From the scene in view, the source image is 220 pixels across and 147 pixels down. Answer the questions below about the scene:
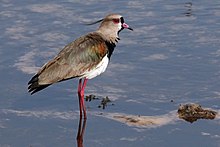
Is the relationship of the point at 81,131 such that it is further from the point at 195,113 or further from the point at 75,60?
the point at 195,113

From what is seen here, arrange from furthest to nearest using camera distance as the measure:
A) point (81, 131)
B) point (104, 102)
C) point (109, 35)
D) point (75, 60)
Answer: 1. point (109, 35)
2. point (104, 102)
3. point (75, 60)
4. point (81, 131)

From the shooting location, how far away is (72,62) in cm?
941

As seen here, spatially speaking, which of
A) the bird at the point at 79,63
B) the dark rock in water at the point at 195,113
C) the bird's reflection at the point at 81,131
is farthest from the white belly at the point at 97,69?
the dark rock in water at the point at 195,113

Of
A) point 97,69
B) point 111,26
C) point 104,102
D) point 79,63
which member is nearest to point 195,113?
point 104,102

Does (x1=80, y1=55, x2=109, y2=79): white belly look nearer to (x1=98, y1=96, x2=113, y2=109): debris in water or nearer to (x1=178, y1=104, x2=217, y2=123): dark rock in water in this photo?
(x1=98, y1=96, x2=113, y2=109): debris in water

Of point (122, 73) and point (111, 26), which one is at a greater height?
point (111, 26)

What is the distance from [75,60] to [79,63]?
0.07m

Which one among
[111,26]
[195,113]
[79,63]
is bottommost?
[195,113]

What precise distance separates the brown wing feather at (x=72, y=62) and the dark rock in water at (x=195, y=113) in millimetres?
1325

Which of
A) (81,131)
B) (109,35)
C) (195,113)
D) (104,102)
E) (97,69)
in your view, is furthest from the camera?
(109,35)

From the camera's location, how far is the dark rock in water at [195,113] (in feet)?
30.5

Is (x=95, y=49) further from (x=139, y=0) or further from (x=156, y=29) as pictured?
(x=139, y=0)

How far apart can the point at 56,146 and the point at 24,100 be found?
1704mm

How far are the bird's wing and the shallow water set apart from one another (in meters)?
0.57
